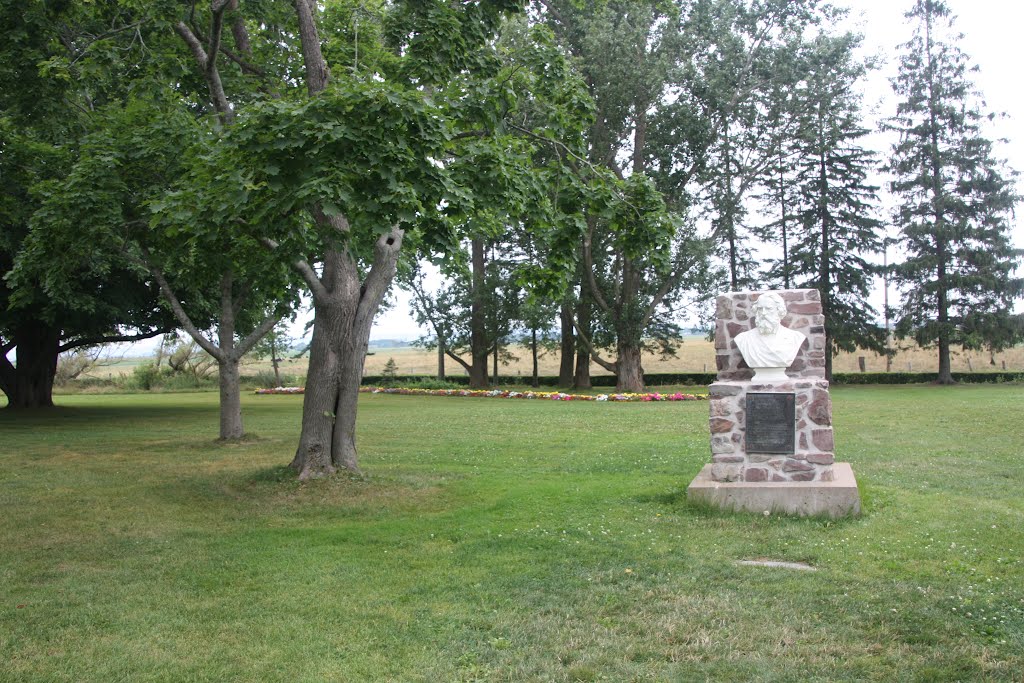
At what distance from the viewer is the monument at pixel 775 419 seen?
800 centimetres

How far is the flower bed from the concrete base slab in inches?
728

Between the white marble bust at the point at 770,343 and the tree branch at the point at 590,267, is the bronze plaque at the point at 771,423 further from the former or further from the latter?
the tree branch at the point at 590,267

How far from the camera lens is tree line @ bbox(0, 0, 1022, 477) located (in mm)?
7547

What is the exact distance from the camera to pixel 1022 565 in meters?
5.91

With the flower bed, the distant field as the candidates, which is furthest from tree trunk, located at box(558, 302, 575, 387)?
the flower bed

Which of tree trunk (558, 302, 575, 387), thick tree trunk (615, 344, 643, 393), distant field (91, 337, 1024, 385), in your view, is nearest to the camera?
thick tree trunk (615, 344, 643, 393)

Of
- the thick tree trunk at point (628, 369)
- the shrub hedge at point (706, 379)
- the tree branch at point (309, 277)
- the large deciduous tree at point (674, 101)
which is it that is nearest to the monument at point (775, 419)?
the tree branch at point (309, 277)

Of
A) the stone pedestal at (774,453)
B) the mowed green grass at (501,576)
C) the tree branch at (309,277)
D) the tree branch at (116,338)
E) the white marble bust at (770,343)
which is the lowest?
the mowed green grass at (501,576)

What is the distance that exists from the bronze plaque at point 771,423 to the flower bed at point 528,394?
18359mm

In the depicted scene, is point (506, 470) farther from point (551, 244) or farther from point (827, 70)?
point (827, 70)

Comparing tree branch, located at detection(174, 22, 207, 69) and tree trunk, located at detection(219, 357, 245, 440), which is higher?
tree branch, located at detection(174, 22, 207, 69)

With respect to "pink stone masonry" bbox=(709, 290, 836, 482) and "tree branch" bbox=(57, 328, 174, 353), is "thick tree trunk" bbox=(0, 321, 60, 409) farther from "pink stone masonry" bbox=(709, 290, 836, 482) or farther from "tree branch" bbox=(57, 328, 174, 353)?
"pink stone masonry" bbox=(709, 290, 836, 482)

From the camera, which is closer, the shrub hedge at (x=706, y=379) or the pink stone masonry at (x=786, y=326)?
the pink stone masonry at (x=786, y=326)

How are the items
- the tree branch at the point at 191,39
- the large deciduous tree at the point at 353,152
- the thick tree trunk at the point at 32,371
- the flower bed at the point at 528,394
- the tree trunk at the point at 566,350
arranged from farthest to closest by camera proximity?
the tree trunk at the point at 566,350, the flower bed at the point at 528,394, the thick tree trunk at the point at 32,371, the tree branch at the point at 191,39, the large deciduous tree at the point at 353,152
